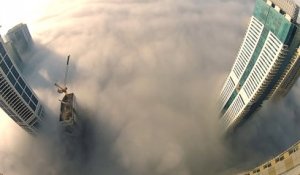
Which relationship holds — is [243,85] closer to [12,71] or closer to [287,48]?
[287,48]

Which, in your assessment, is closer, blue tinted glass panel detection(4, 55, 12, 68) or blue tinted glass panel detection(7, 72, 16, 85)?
blue tinted glass panel detection(4, 55, 12, 68)

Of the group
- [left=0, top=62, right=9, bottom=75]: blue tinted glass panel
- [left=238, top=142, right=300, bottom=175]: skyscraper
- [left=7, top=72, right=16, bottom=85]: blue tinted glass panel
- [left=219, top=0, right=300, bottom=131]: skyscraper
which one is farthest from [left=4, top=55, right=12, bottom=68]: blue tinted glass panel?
[left=238, top=142, right=300, bottom=175]: skyscraper

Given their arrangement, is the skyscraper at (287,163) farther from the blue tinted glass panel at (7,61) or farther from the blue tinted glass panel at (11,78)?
the blue tinted glass panel at (11,78)

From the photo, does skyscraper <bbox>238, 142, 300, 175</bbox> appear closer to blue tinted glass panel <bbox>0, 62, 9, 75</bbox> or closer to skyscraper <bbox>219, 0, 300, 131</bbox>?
skyscraper <bbox>219, 0, 300, 131</bbox>

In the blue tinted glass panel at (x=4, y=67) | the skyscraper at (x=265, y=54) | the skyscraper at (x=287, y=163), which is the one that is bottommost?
the skyscraper at (x=287, y=163)

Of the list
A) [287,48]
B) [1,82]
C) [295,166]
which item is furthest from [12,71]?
[295,166]

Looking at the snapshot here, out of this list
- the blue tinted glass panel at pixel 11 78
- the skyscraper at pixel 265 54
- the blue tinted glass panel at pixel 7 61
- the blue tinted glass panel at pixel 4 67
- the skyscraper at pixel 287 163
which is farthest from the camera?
the blue tinted glass panel at pixel 11 78

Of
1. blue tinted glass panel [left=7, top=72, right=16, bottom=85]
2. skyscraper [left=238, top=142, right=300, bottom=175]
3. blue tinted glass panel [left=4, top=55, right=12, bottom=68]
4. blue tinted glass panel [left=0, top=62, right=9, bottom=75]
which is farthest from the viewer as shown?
blue tinted glass panel [left=7, top=72, right=16, bottom=85]

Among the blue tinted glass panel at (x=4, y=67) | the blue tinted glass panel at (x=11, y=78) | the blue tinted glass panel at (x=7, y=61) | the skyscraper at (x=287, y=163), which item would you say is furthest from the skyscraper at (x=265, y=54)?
the blue tinted glass panel at (x=4, y=67)
